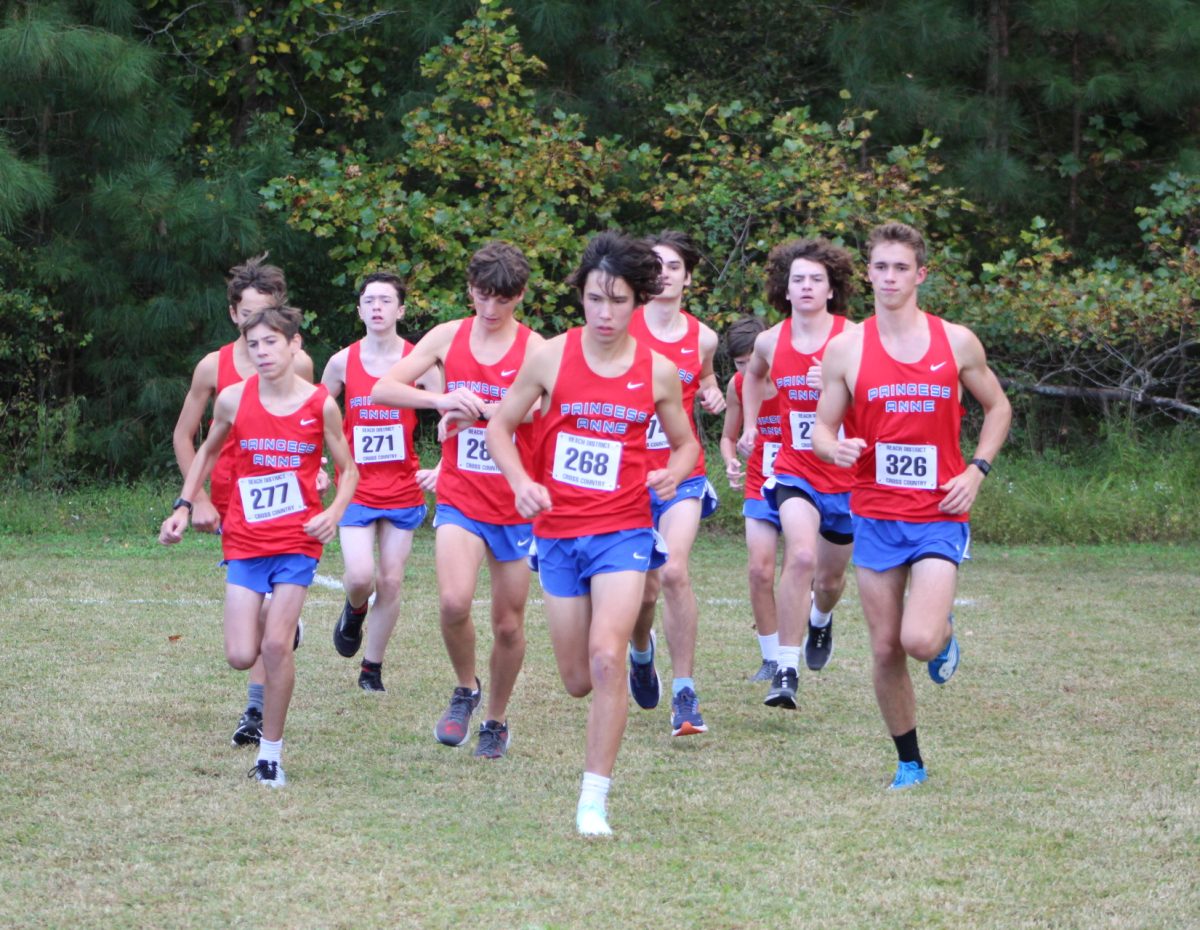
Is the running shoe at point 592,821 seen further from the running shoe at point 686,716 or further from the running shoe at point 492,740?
the running shoe at point 686,716

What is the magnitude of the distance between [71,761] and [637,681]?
2.35 m

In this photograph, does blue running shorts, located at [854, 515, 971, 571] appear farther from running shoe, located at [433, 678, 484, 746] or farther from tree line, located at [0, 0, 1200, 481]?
tree line, located at [0, 0, 1200, 481]

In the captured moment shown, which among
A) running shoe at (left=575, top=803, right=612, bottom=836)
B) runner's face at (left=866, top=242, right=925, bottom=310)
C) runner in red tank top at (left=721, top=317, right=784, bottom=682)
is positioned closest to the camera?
running shoe at (left=575, top=803, right=612, bottom=836)

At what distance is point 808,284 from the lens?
773cm

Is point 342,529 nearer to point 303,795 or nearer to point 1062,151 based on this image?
point 303,795

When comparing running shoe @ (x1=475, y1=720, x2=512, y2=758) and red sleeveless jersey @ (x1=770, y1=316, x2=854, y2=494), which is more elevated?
red sleeveless jersey @ (x1=770, y1=316, x2=854, y2=494)

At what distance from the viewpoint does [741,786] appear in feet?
19.5

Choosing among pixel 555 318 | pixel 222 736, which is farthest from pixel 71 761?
pixel 555 318

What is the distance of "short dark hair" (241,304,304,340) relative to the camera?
245 inches

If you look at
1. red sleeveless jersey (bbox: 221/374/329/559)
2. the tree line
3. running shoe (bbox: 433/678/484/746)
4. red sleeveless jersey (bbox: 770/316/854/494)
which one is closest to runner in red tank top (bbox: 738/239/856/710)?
red sleeveless jersey (bbox: 770/316/854/494)

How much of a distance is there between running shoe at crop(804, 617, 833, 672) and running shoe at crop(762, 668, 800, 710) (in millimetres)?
794

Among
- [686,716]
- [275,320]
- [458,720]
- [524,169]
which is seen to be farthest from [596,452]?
[524,169]

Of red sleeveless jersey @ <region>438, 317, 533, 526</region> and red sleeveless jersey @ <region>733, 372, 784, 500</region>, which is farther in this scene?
red sleeveless jersey @ <region>733, 372, 784, 500</region>

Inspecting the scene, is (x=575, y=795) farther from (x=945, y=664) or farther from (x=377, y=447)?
(x=377, y=447)
